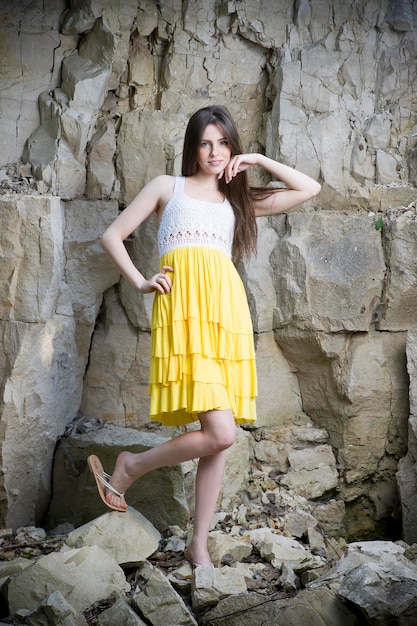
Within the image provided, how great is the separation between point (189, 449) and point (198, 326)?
0.52 m

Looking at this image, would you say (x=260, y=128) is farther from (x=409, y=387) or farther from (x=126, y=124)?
(x=409, y=387)

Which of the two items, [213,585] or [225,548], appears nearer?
[213,585]

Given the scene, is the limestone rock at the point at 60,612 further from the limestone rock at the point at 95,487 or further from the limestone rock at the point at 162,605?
the limestone rock at the point at 95,487

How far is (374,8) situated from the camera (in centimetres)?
452

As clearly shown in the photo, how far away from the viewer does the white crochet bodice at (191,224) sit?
3422mm

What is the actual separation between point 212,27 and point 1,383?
7.67 feet

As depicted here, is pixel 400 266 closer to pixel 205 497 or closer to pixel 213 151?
pixel 213 151

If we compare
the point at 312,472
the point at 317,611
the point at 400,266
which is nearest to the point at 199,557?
the point at 317,611

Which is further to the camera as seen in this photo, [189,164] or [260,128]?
[260,128]

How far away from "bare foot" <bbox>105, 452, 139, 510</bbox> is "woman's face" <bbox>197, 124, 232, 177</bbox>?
1335 millimetres

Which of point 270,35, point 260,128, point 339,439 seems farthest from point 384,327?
point 270,35

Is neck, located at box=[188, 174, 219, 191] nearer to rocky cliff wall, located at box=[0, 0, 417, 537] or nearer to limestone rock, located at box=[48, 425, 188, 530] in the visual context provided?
rocky cliff wall, located at box=[0, 0, 417, 537]

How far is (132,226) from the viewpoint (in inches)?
137

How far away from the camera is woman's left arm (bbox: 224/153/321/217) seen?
349cm
